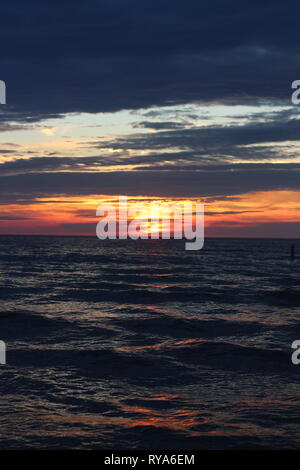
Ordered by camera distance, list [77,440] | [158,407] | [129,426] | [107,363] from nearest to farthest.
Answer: [77,440]
[129,426]
[158,407]
[107,363]

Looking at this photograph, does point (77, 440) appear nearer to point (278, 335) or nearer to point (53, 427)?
point (53, 427)

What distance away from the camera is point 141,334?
16.8 meters

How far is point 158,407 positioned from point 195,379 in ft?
7.18

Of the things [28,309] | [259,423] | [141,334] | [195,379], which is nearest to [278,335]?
[141,334]

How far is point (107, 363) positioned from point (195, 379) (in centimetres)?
264

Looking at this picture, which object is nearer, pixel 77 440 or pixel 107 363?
pixel 77 440

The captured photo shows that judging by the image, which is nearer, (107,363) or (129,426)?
(129,426)

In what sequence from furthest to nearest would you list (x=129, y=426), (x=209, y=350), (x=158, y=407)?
(x=209, y=350)
(x=158, y=407)
(x=129, y=426)
